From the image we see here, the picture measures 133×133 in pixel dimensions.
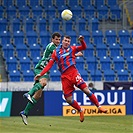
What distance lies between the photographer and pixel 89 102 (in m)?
20.6

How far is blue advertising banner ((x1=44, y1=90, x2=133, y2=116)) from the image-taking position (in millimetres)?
20453

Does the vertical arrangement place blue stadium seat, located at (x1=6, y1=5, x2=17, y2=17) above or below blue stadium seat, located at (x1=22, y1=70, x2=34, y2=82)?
above

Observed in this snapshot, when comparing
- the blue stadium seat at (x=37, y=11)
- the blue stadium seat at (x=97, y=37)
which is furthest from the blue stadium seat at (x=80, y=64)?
the blue stadium seat at (x=37, y=11)

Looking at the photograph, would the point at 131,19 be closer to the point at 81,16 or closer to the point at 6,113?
the point at 81,16

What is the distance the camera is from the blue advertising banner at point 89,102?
20453 mm

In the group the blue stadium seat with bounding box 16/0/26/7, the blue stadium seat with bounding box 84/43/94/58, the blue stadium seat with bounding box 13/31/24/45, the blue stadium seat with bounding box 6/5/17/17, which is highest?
the blue stadium seat with bounding box 16/0/26/7

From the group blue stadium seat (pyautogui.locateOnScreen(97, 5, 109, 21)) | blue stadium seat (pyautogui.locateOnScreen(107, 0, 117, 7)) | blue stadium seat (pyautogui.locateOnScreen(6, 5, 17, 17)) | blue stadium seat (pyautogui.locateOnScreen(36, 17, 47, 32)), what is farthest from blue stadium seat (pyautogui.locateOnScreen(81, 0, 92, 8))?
blue stadium seat (pyautogui.locateOnScreen(6, 5, 17, 17))

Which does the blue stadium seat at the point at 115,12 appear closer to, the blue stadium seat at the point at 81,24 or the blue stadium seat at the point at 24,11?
the blue stadium seat at the point at 81,24

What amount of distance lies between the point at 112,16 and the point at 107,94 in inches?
381

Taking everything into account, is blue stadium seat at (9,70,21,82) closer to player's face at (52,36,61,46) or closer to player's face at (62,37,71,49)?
player's face at (52,36,61,46)

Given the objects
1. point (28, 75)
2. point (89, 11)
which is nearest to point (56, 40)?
point (28, 75)

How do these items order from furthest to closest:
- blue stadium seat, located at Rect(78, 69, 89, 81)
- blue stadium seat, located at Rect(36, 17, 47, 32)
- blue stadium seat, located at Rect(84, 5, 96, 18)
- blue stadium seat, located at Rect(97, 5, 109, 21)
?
1. blue stadium seat, located at Rect(97, 5, 109, 21)
2. blue stadium seat, located at Rect(84, 5, 96, 18)
3. blue stadium seat, located at Rect(36, 17, 47, 32)
4. blue stadium seat, located at Rect(78, 69, 89, 81)

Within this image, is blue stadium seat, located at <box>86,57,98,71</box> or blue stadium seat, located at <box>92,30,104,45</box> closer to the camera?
blue stadium seat, located at <box>86,57,98,71</box>

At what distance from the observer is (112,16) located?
29625 millimetres
